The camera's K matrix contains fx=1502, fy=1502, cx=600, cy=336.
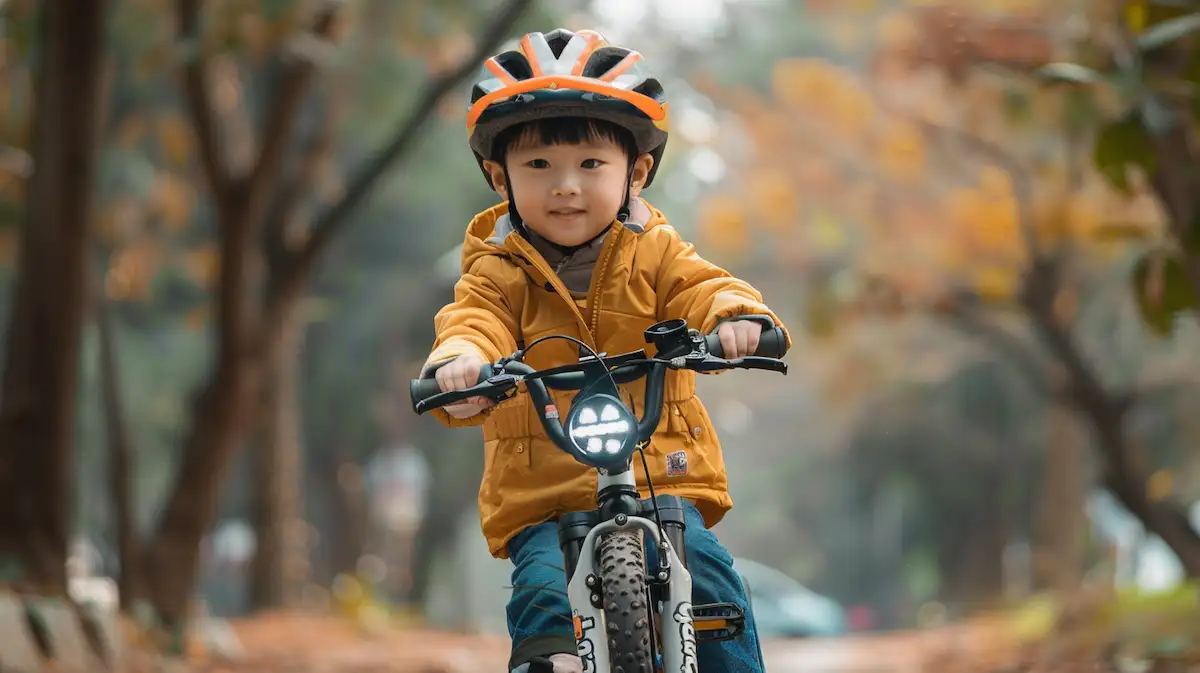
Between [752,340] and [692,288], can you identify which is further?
[692,288]

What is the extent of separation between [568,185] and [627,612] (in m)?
1.04

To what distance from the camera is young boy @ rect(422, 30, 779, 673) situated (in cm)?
320

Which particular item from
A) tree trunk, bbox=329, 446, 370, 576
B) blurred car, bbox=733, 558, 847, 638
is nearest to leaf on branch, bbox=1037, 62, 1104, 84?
blurred car, bbox=733, 558, 847, 638

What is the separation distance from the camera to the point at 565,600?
315 centimetres

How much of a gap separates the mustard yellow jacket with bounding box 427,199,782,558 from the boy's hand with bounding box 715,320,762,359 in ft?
0.20

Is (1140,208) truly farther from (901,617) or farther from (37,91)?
(901,617)

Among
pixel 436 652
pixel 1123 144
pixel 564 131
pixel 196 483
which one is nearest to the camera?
pixel 564 131

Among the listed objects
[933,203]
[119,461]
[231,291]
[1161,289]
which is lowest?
[1161,289]

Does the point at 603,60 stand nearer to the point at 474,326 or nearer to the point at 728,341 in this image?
the point at 474,326

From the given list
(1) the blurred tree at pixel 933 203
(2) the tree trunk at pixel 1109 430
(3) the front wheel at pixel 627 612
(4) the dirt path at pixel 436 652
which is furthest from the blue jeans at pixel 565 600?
(1) the blurred tree at pixel 933 203

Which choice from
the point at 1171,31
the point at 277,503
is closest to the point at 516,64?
the point at 1171,31

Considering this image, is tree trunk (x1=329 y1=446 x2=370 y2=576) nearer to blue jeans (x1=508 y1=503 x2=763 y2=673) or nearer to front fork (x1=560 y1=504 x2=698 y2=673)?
blue jeans (x1=508 y1=503 x2=763 y2=673)

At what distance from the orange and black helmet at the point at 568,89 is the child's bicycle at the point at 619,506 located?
0.62 m

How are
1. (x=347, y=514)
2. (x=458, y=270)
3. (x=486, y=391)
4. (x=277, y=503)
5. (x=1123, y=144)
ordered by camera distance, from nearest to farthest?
1. (x=486, y=391)
2. (x=458, y=270)
3. (x=1123, y=144)
4. (x=277, y=503)
5. (x=347, y=514)
